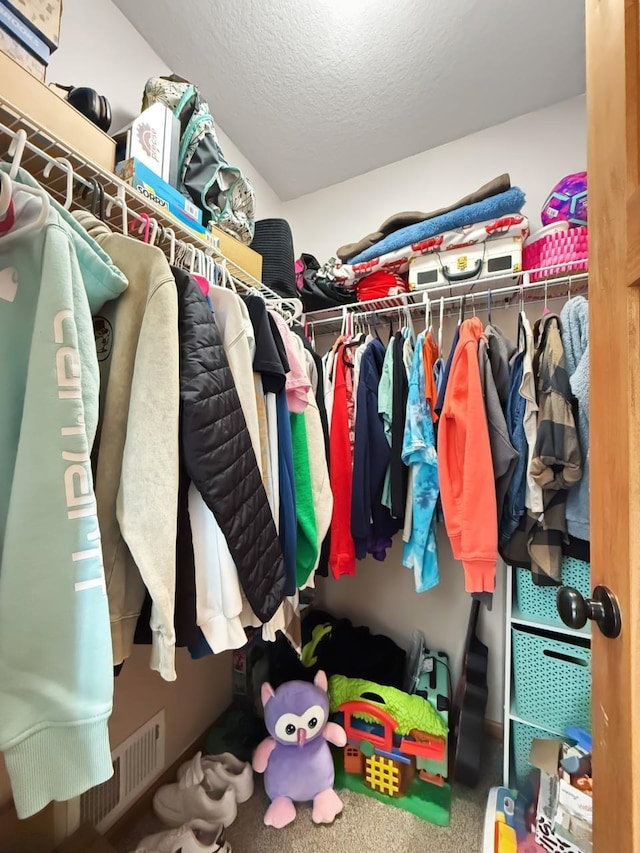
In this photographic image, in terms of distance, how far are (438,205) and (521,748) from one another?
219 cm

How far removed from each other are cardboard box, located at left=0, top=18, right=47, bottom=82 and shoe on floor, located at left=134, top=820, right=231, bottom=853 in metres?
1.78

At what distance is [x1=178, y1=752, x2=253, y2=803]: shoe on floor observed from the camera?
1.13 meters

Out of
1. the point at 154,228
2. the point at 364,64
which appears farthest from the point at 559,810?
the point at 364,64

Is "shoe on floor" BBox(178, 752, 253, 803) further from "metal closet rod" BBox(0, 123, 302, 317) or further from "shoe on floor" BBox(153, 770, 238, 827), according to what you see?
"metal closet rod" BBox(0, 123, 302, 317)

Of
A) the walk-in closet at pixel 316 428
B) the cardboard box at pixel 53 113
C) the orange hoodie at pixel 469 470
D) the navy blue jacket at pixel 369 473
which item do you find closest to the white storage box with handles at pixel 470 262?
the walk-in closet at pixel 316 428

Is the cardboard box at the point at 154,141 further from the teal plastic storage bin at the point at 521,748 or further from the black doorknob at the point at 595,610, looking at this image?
the teal plastic storage bin at the point at 521,748

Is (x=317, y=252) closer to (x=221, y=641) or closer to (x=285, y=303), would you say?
(x=285, y=303)

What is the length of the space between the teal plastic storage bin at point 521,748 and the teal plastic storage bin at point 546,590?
36 cm

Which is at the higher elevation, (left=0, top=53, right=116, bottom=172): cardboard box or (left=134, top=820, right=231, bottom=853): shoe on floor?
(left=0, top=53, right=116, bottom=172): cardboard box

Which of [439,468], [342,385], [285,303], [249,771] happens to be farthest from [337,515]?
[249,771]

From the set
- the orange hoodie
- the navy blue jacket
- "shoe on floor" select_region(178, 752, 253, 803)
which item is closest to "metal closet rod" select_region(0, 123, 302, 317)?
the navy blue jacket

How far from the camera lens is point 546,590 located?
3.78 feet

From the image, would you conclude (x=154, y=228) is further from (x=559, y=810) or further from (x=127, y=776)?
(x=559, y=810)

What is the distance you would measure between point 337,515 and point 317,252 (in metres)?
1.46
